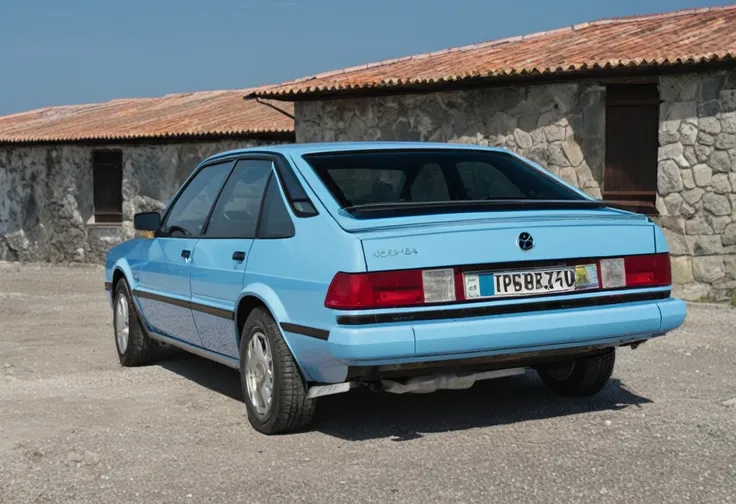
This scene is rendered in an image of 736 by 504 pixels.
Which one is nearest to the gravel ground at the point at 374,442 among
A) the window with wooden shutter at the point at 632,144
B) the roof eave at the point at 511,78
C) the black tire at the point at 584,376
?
the black tire at the point at 584,376

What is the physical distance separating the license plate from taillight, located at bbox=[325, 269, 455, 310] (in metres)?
0.14

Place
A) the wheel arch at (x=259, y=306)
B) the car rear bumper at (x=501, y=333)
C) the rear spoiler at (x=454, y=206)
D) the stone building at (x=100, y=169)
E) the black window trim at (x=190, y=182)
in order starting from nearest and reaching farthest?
the car rear bumper at (x=501, y=333) < the rear spoiler at (x=454, y=206) < the wheel arch at (x=259, y=306) < the black window trim at (x=190, y=182) < the stone building at (x=100, y=169)

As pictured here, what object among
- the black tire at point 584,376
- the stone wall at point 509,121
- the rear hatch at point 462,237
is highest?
the stone wall at point 509,121

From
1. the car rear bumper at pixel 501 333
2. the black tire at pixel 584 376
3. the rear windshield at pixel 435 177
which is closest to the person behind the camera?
the car rear bumper at pixel 501 333

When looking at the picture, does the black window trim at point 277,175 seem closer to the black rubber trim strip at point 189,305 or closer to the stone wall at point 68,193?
the black rubber trim strip at point 189,305

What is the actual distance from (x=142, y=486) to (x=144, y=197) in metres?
16.9

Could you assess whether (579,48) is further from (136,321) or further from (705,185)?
(136,321)

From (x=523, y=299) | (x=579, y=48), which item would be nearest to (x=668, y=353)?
(x=523, y=299)

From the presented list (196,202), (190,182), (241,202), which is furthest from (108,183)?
(241,202)

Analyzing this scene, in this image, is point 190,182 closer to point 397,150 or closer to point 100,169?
point 397,150

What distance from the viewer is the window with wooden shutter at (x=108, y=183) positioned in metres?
21.6

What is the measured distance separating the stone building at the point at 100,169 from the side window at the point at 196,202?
12.1 meters

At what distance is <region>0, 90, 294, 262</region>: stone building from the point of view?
20.1 metres

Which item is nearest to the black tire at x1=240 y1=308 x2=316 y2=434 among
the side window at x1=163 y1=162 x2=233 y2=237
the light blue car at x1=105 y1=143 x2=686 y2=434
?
the light blue car at x1=105 y1=143 x2=686 y2=434
